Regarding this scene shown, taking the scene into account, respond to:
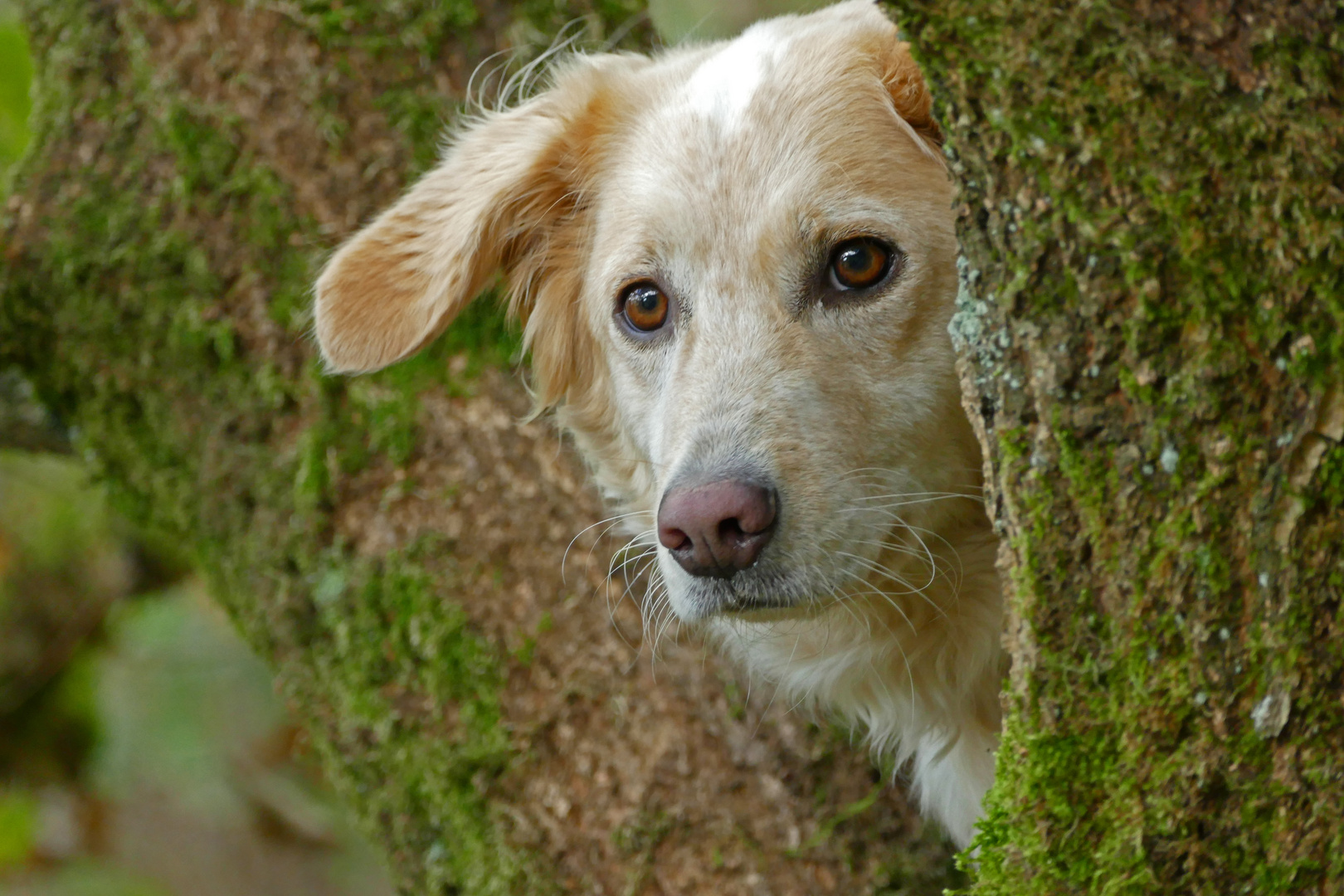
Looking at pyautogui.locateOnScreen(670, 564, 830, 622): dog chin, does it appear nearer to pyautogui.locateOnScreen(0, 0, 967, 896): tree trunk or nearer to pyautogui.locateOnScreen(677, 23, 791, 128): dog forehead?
pyautogui.locateOnScreen(0, 0, 967, 896): tree trunk

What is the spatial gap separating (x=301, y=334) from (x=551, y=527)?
932 mm

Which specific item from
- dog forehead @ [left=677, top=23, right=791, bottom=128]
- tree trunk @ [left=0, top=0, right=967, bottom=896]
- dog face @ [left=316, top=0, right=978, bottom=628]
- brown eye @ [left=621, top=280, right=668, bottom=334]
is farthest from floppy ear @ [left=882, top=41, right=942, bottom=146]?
tree trunk @ [left=0, top=0, right=967, bottom=896]

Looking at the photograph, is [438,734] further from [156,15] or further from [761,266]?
[156,15]

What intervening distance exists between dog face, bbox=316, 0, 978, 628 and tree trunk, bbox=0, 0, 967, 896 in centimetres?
34

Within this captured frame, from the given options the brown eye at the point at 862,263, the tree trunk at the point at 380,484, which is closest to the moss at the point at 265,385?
the tree trunk at the point at 380,484

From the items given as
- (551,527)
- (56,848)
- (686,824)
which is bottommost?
(56,848)

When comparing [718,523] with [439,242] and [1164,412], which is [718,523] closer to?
[1164,412]

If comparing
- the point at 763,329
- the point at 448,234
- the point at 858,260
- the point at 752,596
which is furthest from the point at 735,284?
the point at 448,234

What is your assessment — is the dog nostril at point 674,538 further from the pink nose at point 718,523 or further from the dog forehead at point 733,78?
the dog forehead at point 733,78

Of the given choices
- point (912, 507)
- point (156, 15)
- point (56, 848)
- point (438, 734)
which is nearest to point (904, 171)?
point (912, 507)

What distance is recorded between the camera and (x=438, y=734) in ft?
10.2

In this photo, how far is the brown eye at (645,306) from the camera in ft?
9.40

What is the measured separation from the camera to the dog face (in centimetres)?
237

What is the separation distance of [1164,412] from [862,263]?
1.17m
